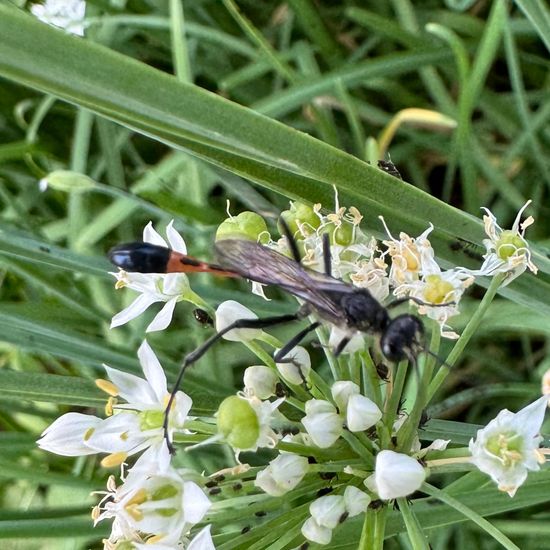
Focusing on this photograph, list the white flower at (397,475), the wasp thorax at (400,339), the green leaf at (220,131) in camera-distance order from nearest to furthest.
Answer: the green leaf at (220,131) → the white flower at (397,475) → the wasp thorax at (400,339)

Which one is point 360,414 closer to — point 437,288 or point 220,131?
point 437,288

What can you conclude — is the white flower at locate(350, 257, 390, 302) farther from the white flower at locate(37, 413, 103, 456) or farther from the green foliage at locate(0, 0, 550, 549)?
the white flower at locate(37, 413, 103, 456)

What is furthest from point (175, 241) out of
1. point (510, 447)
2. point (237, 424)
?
point (510, 447)

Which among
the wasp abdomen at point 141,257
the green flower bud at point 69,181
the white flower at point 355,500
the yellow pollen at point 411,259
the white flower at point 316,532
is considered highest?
the green flower bud at point 69,181

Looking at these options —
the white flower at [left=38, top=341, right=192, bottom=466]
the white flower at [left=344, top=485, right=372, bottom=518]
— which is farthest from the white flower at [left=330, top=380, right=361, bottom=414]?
the white flower at [left=38, top=341, right=192, bottom=466]

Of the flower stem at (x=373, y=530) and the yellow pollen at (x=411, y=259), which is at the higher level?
the yellow pollen at (x=411, y=259)

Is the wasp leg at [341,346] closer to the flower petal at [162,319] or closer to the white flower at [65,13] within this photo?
the flower petal at [162,319]

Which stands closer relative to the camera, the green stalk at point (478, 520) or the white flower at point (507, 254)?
the green stalk at point (478, 520)

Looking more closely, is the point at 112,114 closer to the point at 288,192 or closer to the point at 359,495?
the point at 288,192

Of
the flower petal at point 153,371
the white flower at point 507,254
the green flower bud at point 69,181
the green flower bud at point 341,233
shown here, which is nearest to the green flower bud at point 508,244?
the white flower at point 507,254
